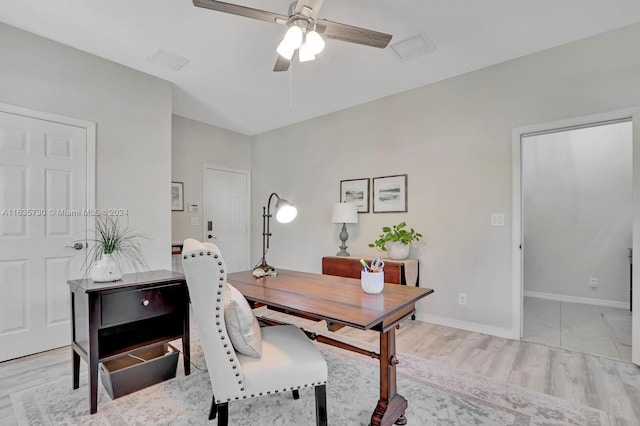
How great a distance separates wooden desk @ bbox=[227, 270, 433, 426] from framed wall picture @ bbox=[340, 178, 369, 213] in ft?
7.03

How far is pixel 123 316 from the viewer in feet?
6.21

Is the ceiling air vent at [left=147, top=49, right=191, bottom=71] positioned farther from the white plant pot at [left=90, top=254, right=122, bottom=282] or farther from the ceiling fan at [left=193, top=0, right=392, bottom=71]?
the white plant pot at [left=90, top=254, right=122, bottom=282]

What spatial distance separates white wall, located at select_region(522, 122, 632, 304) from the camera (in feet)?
13.3

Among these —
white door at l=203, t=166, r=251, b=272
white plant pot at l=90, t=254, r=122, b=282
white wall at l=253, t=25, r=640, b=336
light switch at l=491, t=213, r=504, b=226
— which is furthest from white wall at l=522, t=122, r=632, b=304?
white plant pot at l=90, t=254, r=122, b=282

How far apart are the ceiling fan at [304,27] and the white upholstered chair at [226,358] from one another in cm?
131

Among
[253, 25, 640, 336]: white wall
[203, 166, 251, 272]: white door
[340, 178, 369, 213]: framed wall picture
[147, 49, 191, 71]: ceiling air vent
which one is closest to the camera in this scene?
[253, 25, 640, 336]: white wall

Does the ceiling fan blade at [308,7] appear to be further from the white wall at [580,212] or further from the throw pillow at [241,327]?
the white wall at [580,212]

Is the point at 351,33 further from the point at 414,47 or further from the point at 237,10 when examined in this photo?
the point at 414,47

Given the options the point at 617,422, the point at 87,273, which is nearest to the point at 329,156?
the point at 87,273

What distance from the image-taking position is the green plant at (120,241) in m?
2.97

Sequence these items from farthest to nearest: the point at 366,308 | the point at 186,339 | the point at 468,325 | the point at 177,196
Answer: the point at 177,196, the point at 468,325, the point at 186,339, the point at 366,308

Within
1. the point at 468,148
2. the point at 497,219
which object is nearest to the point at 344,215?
the point at 468,148

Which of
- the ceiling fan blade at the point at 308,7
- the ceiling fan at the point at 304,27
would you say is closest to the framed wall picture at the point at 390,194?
the ceiling fan at the point at 304,27

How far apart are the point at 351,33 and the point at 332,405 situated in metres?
2.29
